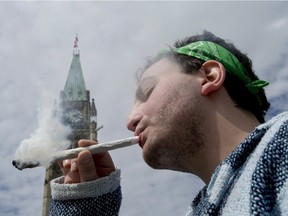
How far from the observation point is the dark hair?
1.71 meters

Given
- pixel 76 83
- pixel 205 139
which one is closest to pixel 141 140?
pixel 205 139

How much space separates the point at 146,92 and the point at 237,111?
0.41 meters

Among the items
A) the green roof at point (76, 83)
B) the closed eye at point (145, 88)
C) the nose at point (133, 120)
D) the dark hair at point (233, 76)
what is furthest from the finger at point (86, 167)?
the green roof at point (76, 83)

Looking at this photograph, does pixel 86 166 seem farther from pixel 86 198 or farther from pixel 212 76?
pixel 212 76

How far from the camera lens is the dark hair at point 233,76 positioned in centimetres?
171

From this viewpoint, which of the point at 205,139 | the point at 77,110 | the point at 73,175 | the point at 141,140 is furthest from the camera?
the point at 77,110

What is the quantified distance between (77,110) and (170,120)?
96.9 feet

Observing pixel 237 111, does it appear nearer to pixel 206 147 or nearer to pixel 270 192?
pixel 206 147

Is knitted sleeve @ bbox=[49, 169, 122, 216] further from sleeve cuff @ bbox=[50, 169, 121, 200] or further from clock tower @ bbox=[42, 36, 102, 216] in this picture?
clock tower @ bbox=[42, 36, 102, 216]

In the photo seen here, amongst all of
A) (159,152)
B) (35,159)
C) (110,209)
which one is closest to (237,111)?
(159,152)

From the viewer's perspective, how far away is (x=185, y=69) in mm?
1792

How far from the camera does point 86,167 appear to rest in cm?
184

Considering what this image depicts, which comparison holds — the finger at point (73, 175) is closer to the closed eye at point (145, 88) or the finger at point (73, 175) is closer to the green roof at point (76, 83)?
the closed eye at point (145, 88)

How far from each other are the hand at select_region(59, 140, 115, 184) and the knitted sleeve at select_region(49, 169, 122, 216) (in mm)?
40
